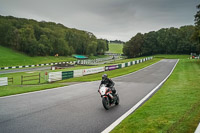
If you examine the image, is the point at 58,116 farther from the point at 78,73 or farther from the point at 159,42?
the point at 159,42

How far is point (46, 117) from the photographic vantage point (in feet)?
21.9

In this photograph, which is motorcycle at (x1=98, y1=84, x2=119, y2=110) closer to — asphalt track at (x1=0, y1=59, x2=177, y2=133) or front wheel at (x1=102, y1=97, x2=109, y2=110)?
front wheel at (x1=102, y1=97, x2=109, y2=110)

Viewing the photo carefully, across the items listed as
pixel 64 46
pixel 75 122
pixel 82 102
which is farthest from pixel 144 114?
pixel 64 46

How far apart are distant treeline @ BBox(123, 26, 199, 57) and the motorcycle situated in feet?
298

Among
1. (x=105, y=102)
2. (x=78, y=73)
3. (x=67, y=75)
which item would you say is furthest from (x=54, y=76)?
(x=105, y=102)

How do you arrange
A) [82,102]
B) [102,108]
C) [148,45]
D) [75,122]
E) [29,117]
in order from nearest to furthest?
[75,122]
[29,117]
[102,108]
[82,102]
[148,45]

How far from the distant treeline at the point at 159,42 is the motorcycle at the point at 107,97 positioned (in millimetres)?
90718

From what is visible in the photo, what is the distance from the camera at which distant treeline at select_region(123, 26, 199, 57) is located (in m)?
91.2

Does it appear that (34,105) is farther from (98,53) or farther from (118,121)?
(98,53)

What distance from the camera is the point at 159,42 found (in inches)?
3740

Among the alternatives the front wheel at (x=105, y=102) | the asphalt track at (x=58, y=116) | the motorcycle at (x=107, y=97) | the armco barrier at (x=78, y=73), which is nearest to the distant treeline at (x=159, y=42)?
the armco barrier at (x=78, y=73)

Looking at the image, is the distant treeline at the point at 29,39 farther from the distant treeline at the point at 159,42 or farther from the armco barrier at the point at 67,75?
the armco barrier at the point at 67,75

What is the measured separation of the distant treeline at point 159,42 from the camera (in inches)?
3590

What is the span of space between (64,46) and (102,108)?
8348cm
